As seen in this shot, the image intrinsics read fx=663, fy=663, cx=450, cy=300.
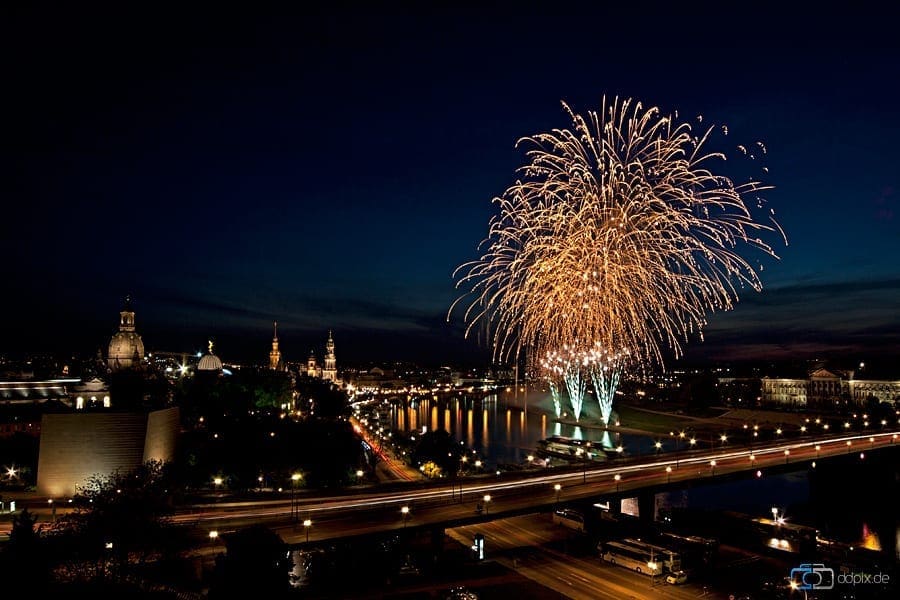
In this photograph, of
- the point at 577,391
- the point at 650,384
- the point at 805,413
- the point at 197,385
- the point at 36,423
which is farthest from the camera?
the point at 650,384

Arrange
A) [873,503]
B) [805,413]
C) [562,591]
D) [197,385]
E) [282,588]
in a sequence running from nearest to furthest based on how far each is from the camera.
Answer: [282,588] < [562,591] < [873,503] < [197,385] < [805,413]

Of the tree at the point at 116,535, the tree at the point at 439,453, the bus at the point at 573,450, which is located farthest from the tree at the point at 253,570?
the bus at the point at 573,450

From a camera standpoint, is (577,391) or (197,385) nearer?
(197,385)

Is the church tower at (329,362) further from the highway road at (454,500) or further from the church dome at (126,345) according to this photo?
the highway road at (454,500)

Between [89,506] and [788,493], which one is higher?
[89,506]

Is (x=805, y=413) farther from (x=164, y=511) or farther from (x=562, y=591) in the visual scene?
(x=164, y=511)

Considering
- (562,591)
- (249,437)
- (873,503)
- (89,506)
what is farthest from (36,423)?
(873,503)

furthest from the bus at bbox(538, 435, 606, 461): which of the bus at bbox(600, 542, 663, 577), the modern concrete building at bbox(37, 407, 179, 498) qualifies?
the modern concrete building at bbox(37, 407, 179, 498)
